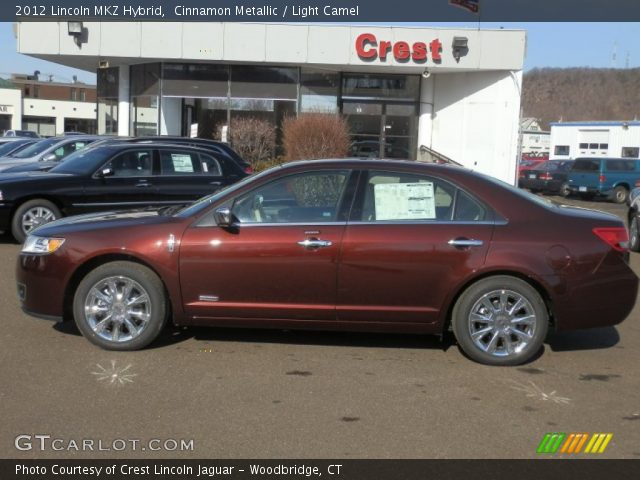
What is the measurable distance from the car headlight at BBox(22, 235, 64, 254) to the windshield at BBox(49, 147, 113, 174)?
5041 millimetres

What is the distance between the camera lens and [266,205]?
5777mm

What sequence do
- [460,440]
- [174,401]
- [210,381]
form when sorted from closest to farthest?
[460,440] < [174,401] < [210,381]

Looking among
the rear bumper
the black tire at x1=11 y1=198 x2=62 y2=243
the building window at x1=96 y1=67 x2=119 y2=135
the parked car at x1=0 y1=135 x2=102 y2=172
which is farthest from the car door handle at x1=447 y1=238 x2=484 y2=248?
the building window at x1=96 y1=67 x2=119 y2=135

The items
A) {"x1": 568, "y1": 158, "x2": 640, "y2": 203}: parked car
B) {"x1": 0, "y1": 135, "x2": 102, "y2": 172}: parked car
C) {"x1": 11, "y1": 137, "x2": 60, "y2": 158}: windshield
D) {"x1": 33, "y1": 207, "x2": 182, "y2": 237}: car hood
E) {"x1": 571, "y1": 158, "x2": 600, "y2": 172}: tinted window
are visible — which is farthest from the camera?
{"x1": 571, "y1": 158, "x2": 600, "y2": 172}: tinted window

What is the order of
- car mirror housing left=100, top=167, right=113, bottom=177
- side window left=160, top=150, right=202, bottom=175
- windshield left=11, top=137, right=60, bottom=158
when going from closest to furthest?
1. car mirror housing left=100, top=167, right=113, bottom=177
2. side window left=160, top=150, right=202, bottom=175
3. windshield left=11, top=137, right=60, bottom=158

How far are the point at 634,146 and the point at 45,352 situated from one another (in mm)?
46851

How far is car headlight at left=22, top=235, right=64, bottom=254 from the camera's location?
5731mm

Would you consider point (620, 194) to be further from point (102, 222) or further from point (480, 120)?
point (102, 222)

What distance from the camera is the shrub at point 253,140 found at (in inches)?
889

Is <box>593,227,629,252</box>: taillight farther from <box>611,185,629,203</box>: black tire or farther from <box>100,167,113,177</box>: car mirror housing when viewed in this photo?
<box>611,185,629,203</box>: black tire

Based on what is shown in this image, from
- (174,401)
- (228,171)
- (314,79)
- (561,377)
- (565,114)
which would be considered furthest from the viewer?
(565,114)

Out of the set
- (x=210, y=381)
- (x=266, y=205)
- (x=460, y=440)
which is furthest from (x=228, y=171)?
(x=460, y=440)

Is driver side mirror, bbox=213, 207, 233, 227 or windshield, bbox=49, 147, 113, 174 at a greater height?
windshield, bbox=49, 147, 113, 174
